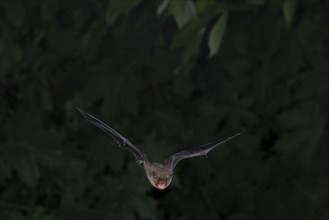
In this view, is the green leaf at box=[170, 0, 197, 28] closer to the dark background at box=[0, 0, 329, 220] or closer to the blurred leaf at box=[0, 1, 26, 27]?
the dark background at box=[0, 0, 329, 220]

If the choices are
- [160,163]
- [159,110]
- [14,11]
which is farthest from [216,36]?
[159,110]

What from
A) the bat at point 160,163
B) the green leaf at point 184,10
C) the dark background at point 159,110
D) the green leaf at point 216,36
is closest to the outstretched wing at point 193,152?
the bat at point 160,163

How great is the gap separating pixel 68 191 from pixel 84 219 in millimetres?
279

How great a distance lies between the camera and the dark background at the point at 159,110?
159 inches

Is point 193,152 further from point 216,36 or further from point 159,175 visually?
point 216,36

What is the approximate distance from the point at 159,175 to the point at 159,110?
3.40 meters

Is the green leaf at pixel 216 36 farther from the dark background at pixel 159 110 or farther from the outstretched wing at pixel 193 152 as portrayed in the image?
the outstretched wing at pixel 193 152

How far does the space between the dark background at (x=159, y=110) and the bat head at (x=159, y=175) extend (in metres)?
2.57

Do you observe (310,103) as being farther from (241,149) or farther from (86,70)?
(86,70)

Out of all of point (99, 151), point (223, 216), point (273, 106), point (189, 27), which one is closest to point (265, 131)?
point (273, 106)

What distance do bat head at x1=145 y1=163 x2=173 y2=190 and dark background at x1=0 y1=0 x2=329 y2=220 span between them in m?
2.57

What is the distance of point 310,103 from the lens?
13.3 ft

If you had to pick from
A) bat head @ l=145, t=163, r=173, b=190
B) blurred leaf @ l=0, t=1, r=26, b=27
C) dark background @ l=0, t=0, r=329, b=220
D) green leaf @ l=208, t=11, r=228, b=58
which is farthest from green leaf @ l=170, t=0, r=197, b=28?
bat head @ l=145, t=163, r=173, b=190

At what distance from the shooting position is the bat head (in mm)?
950
